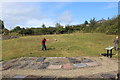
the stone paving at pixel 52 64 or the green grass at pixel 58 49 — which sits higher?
the green grass at pixel 58 49

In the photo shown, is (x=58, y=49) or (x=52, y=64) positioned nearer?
(x=52, y=64)

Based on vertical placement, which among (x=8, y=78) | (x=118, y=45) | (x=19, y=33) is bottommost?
(x=8, y=78)

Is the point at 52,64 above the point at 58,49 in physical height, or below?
below

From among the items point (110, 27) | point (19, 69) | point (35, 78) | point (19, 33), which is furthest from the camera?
point (19, 33)

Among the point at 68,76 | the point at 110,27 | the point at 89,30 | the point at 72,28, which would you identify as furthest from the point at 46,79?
the point at 72,28

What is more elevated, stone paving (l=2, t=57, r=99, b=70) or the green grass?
the green grass

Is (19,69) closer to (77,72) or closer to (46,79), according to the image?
(46,79)

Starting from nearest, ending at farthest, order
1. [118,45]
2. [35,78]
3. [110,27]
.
A: [35,78] → [118,45] → [110,27]

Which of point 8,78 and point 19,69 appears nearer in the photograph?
point 8,78

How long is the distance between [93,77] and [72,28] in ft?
86.6

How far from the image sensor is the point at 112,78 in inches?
148

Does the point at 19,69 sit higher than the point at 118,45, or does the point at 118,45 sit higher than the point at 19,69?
the point at 118,45

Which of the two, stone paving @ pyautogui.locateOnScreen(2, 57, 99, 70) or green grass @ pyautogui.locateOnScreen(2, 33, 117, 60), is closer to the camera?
stone paving @ pyautogui.locateOnScreen(2, 57, 99, 70)

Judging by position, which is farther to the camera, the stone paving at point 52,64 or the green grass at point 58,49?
the green grass at point 58,49
